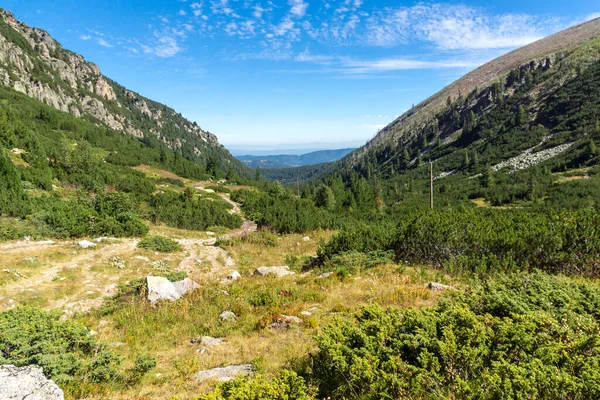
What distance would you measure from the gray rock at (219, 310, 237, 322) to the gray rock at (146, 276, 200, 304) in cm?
198

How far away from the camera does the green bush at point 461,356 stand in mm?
2998

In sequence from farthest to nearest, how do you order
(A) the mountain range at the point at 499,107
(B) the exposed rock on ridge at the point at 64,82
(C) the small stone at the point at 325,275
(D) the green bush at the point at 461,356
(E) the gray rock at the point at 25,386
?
(A) the mountain range at the point at 499,107 < (B) the exposed rock on ridge at the point at 64,82 < (C) the small stone at the point at 325,275 < (E) the gray rock at the point at 25,386 < (D) the green bush at the point at 461,356

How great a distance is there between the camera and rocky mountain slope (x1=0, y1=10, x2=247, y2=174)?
64625 millimetres

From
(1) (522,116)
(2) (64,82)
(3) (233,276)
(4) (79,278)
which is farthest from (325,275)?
(1) (522,116)

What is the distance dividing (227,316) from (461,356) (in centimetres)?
573

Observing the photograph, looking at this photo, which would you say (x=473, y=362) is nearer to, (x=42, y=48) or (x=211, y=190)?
(x=211, y=190)

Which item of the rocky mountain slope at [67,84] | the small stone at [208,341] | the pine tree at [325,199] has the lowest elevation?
the pine tree at [325,199]

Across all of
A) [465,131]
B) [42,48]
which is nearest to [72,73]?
[42,48]

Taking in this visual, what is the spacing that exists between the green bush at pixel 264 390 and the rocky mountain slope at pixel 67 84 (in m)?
68.0

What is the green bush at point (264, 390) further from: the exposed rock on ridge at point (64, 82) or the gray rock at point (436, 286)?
the exposed rock on ridge at point (64, 82)

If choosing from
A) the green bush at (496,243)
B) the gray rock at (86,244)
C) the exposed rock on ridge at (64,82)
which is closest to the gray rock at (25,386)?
the green bush at (496,243)

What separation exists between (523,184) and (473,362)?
68191mm

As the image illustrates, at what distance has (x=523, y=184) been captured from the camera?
193ft

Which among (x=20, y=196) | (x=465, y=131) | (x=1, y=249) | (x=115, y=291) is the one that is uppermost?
(x=465, y=131)
